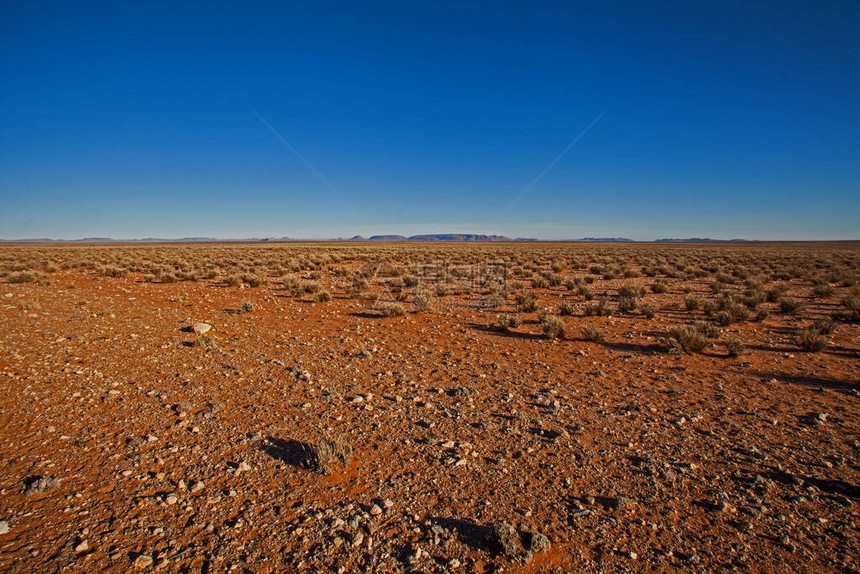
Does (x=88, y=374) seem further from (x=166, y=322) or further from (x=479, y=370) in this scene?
(x=479, y=370)

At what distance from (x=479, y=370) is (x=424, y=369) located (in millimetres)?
922

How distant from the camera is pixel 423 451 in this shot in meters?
4.07

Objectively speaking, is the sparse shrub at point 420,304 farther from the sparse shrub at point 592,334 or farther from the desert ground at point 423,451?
the sparse shrub at point 592,334

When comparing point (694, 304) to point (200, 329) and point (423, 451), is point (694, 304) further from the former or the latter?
point (200, 329)

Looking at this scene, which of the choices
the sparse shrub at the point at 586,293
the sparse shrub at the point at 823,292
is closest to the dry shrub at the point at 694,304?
the sparse shrub at the point at 586,293

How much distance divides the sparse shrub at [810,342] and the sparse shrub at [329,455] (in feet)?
29.5

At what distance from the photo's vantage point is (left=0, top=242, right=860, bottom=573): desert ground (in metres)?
2.81

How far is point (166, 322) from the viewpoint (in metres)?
9.24

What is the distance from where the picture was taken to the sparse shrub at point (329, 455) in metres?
3.68

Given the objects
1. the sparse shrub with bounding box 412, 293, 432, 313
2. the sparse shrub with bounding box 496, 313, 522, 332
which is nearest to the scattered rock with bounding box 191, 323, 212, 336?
the sparse shrub with bounding box 412, 293, 432, 313

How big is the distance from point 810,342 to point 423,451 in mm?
8338

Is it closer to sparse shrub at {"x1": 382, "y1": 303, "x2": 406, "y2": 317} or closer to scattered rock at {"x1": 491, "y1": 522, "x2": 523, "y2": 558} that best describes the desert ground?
scattered rock at {"x1": 491, "y1": 522, "x2": 523, "y2": 558}

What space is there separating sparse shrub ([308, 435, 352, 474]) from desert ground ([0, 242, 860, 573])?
0.02 m

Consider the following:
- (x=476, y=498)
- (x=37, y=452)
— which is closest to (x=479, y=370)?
(x=476, y=498)
